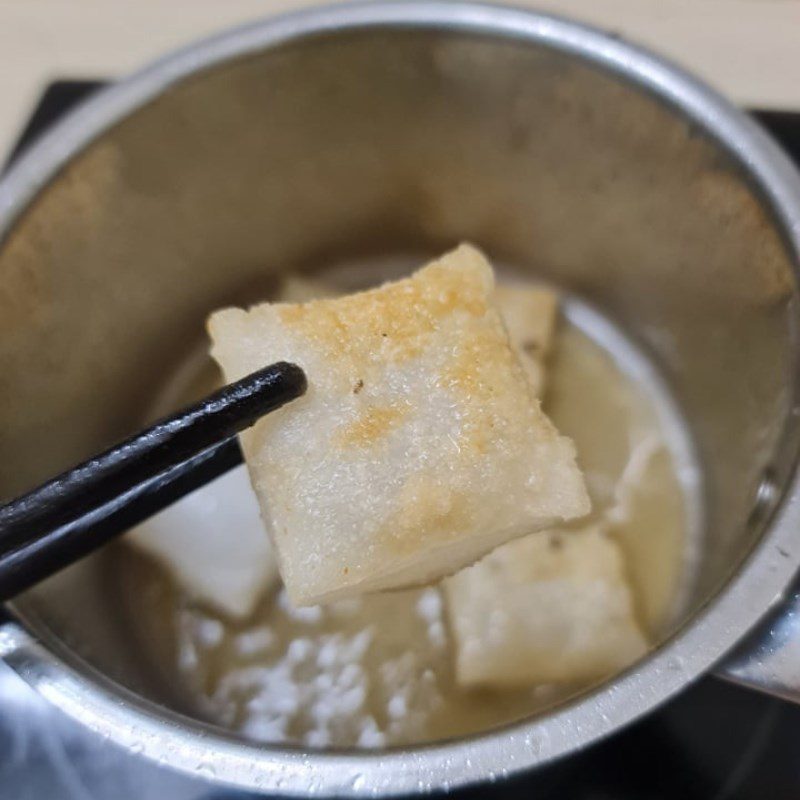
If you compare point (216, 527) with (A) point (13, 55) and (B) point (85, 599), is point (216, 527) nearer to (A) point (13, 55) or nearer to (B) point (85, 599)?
(B) point (85, 599)

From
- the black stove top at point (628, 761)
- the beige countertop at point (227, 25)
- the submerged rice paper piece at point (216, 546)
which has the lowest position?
the black stove top at point (628, 761)

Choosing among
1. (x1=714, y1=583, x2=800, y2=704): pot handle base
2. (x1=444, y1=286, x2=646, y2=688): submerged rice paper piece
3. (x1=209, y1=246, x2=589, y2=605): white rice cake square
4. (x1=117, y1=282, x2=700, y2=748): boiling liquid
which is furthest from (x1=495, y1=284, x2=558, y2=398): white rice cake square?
(x1=714, y1=583, x2=800, y2=704): pot handle base

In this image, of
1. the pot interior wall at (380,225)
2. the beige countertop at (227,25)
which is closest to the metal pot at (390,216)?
the pot interior wall at (380,225)

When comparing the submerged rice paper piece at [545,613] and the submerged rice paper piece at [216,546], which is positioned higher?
the submerged rice paper piece at [216,546]

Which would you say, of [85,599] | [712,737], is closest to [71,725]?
[85,599]

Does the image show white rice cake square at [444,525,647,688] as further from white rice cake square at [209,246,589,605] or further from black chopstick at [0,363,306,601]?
black chopstick at [0,363,306,601]

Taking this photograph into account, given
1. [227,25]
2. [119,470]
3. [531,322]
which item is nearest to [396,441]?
[119,470]

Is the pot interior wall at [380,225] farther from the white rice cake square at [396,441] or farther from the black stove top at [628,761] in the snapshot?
the white rice cake square at [396,441]
